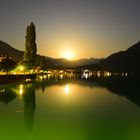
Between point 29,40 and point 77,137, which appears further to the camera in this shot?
point 29,40

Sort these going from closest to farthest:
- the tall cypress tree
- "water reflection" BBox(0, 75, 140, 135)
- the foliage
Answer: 1. "water reflection" BBox(0, 75, 140, 135)
2. the tall cypress tree
3. the foliage

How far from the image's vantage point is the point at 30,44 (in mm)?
94500

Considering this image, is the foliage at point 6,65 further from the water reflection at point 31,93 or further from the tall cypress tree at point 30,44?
the water reflection at point 31,93

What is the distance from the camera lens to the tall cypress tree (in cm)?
9450

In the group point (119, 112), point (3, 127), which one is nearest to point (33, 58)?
point (119, 112)

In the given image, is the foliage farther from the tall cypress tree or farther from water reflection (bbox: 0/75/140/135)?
water reflection (bbox: 0/75/140/135)

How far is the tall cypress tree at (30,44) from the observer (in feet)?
310

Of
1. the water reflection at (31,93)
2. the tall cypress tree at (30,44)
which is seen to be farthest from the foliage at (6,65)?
the water reflection at (31,93)

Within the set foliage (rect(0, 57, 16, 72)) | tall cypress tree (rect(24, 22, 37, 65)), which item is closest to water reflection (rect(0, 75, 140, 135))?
tall cypress tree (rect(24, 22, 37, 65))

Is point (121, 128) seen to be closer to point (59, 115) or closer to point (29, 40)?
point (59, 115)

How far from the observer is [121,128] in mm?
20500

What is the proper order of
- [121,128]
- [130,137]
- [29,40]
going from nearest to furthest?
[130,137], [121,128], [29,40]

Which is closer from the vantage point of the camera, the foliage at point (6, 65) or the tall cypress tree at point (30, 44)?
the tall cypress tree at point (30, 44)

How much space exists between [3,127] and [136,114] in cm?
1221
